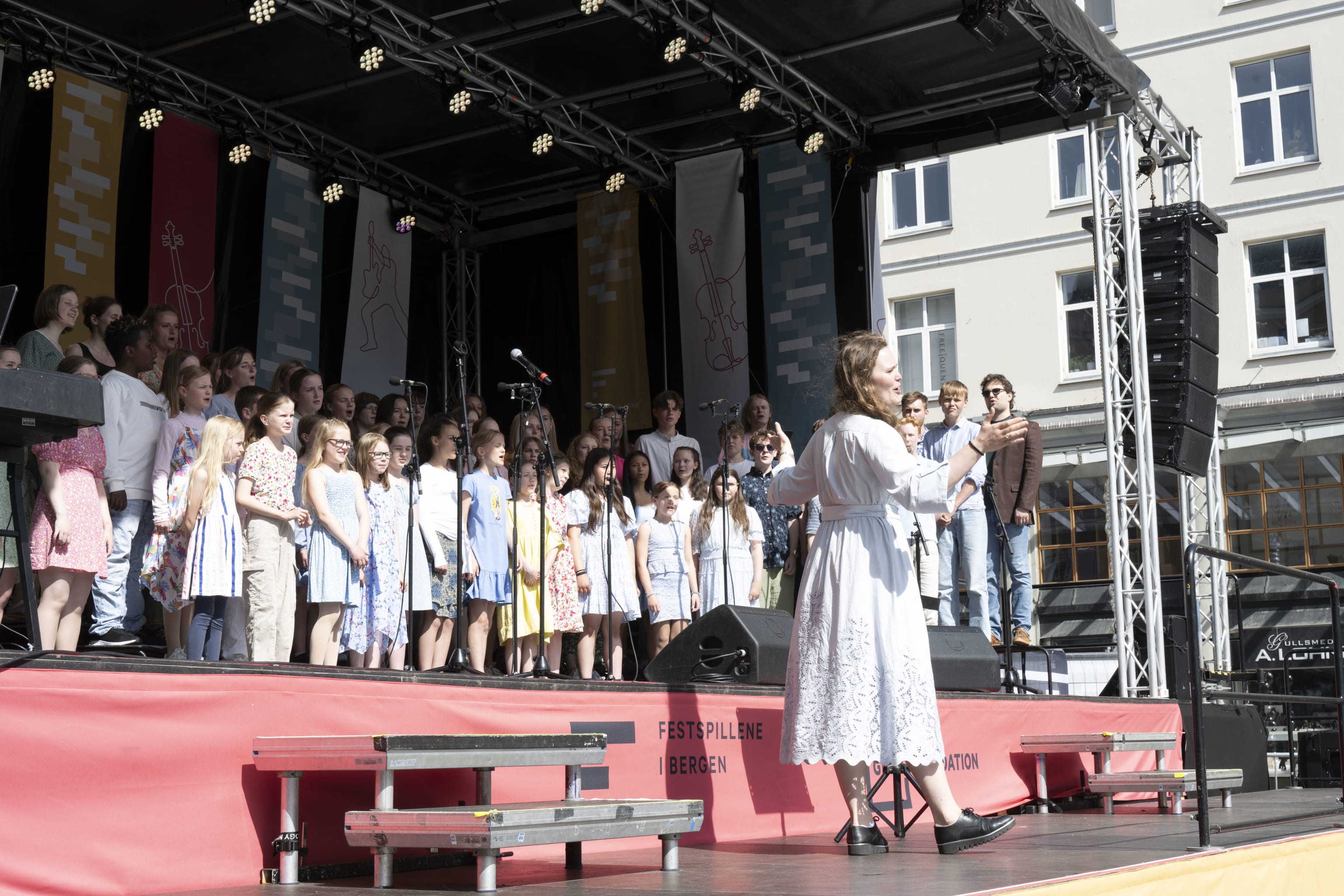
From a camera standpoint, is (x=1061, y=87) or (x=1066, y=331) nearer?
(x=1061, y=87)

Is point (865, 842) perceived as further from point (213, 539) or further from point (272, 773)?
point (213, 539)

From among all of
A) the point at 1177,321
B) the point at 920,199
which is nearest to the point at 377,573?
→ the point at 1177,321

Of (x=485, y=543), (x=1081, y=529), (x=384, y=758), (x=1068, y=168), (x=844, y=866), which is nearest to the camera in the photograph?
(x=384, y=758)

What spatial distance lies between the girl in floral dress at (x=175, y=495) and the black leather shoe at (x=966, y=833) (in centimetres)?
325

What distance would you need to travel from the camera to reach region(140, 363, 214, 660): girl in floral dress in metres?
5.62

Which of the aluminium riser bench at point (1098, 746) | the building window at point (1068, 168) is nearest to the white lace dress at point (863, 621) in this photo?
the aluminium riser bench at point (1098, 746)

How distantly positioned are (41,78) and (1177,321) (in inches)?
320

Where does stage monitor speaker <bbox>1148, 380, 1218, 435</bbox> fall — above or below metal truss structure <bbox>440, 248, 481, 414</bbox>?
below

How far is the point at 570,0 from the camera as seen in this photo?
8570 mm

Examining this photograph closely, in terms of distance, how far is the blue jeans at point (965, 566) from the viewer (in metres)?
8.16

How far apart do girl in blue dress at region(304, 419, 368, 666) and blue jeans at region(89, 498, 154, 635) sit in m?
0.76

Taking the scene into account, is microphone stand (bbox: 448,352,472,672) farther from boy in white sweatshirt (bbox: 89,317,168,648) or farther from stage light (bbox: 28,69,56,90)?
stage light (bbox: 28,69,56,90)

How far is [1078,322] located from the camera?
21500 millimetres

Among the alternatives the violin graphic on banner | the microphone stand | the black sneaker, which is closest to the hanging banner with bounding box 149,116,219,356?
the violin graphic on banner
